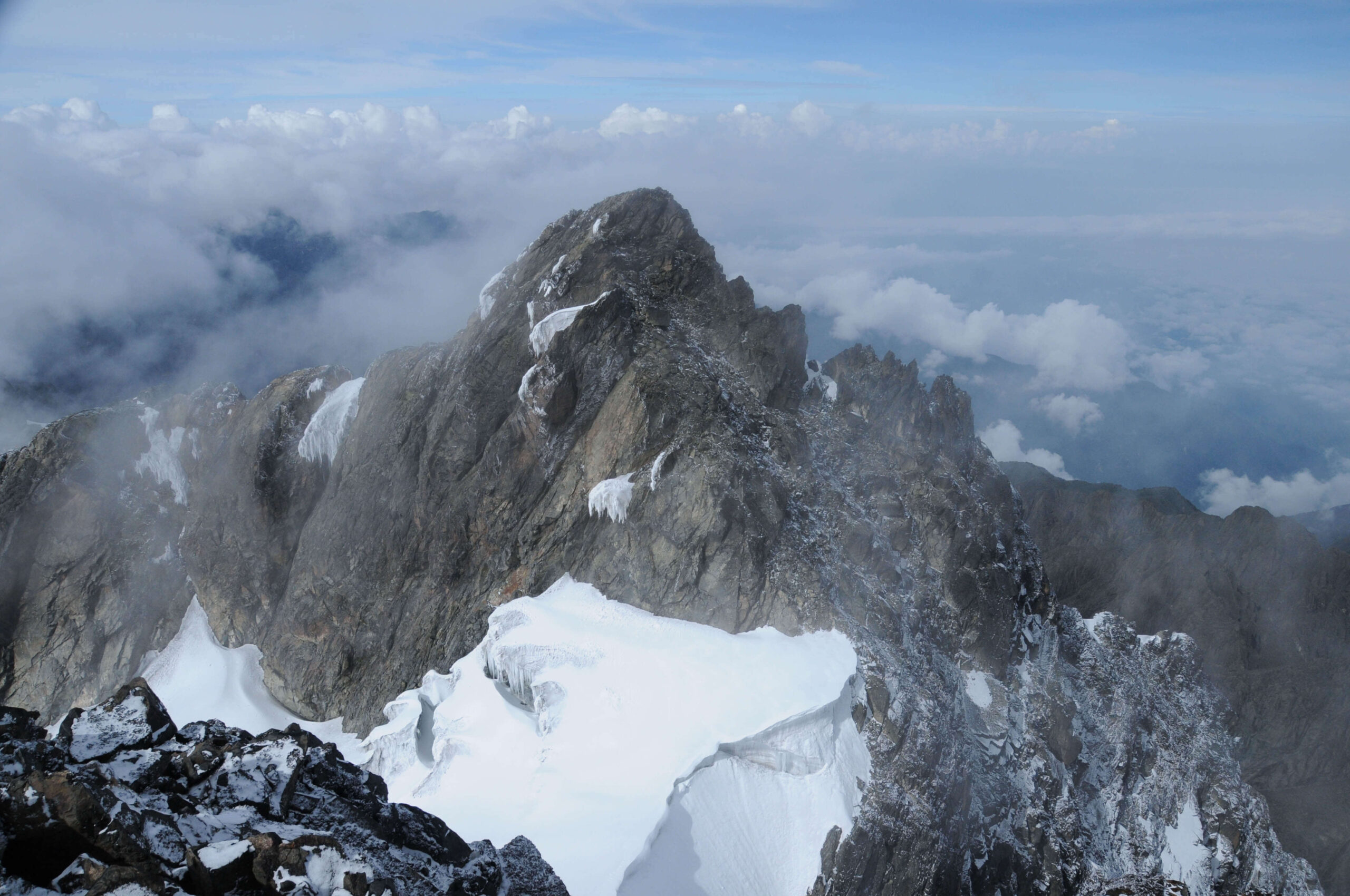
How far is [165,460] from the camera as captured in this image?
45.3 meters

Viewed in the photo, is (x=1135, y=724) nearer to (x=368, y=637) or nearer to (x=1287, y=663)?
(x=368, y=637)

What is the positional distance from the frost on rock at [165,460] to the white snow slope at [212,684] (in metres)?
6.73

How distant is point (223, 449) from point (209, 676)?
12105 mm

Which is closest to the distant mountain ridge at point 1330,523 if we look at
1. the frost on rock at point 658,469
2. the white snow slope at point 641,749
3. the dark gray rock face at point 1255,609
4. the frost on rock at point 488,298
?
the dark gray rock face at point 1255,609

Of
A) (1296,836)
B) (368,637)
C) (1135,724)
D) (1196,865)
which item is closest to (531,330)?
(368,637)

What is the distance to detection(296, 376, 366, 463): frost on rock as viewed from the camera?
40156mm

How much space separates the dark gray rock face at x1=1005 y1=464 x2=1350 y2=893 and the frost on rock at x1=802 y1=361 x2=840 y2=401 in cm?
3598

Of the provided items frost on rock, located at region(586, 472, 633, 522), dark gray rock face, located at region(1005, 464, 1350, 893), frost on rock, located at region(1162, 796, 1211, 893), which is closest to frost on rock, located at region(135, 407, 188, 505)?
frost on rock, located at region(586, 472, 633, 522)

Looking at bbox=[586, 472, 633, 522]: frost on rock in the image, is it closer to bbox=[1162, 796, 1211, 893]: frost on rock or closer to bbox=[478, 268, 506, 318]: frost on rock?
bbox=[478, 268, 506, 318]: frost on rock

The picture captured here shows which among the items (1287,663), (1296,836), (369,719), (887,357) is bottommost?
(1296,836)

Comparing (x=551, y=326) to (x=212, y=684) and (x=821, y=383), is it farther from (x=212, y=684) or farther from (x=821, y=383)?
(x=212, y=684)

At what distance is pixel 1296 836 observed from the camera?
55.2 metres

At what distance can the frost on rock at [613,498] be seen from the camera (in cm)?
3056

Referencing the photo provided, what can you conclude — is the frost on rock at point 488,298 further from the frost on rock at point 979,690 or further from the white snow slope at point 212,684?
the frost on rock at point 979,690
